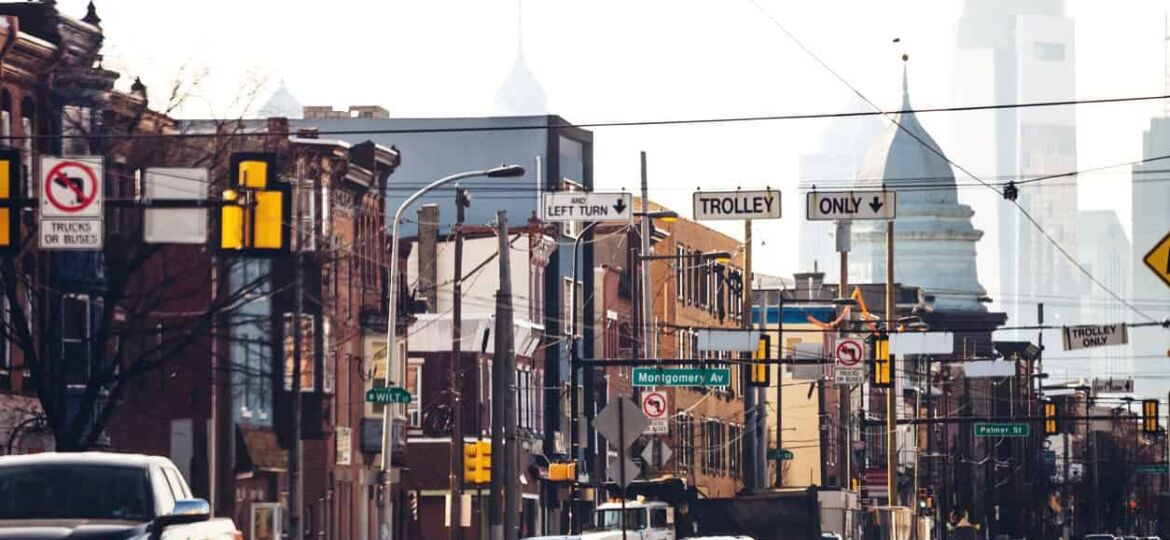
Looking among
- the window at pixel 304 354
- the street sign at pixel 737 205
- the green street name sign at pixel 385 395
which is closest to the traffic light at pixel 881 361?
the window at pixel 304 354

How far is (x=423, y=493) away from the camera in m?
82.2

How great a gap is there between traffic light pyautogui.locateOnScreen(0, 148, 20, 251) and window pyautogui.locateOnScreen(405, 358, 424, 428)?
4662 cm

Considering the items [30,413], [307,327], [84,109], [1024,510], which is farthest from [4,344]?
[1024,510]

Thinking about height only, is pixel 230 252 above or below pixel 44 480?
above

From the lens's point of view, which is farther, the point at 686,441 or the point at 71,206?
the point at 686,441

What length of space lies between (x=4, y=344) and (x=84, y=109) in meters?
5.02

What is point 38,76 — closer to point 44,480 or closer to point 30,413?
point 30,413

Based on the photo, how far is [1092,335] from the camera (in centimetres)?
7800

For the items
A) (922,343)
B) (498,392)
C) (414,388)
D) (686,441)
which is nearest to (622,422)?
(498,392)

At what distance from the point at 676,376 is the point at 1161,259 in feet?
127

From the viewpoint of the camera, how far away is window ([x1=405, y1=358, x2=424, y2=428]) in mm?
82312

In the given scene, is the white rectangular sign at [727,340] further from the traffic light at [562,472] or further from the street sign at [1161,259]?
the street sign at [1161,259]

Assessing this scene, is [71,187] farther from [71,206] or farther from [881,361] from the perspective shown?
[881,361]

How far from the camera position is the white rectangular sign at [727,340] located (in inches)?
2731
